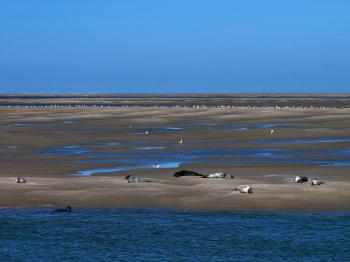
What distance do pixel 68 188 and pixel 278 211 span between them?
532 cm

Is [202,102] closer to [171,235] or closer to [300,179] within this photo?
[300,179]

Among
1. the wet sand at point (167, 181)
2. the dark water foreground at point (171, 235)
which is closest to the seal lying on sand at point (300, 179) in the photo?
the wet sand at point (167, 181)

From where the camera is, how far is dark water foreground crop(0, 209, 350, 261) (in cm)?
1423

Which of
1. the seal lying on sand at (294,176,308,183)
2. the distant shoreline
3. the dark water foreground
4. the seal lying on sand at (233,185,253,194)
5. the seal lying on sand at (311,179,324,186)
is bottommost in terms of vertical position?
the dark water foreground

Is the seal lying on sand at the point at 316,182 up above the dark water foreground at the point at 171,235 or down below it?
above

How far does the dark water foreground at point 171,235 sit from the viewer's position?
14.2 metres

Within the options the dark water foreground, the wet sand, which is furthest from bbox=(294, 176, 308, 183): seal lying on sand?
the dark water foreground

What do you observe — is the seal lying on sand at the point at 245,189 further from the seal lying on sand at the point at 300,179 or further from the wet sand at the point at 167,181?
the seal lying on sand at the point at 300,179

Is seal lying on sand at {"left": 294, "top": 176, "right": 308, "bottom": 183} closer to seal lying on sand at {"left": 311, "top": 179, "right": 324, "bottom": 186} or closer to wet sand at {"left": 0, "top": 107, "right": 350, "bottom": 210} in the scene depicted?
wet sand at {"left": 0, "top": 107, "right": 350, "bottom": 210}

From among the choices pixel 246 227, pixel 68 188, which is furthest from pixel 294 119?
pixel 246 227

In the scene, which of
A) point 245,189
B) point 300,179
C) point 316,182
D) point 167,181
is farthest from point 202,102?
point 245,189

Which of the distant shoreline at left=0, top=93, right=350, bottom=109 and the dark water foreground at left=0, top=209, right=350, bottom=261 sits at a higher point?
the distant shoreline at left=0, top=93, right=350, bottom=109

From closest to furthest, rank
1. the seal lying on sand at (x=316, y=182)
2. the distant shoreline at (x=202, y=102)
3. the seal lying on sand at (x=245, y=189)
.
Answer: the seal lying on sand at (x=245, y=189) → the seal lying on sand at (x=316, y=182) → the distant shoreline at (x=202, y=102)

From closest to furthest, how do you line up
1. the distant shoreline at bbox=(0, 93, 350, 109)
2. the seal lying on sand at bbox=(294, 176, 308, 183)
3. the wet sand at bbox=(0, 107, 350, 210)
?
1. the wet sand at bbox=(0, 107, 350, 210)
2. the seal lying on sand at bbox=(294, 176, 308, 183)
3. the distant shoreline at bbox=(0, 93, 350, 109)
